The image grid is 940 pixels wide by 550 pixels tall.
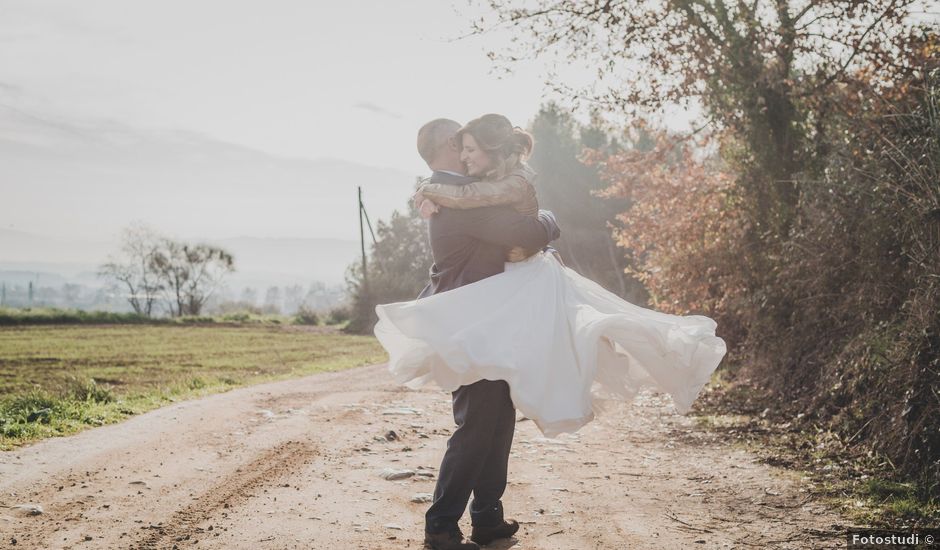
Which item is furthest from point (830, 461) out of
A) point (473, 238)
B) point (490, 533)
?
point (473, 238)

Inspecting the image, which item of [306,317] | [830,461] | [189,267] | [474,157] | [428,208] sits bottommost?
[306,317]

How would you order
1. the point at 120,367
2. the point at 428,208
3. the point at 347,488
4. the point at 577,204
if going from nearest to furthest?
the point at 428,208
the point at 347,488
the point at 120,367
the point at 577,204

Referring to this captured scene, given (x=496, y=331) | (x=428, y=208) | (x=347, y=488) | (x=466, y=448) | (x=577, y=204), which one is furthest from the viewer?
(x=577, y=204)

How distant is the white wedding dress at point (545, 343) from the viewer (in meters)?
3.62

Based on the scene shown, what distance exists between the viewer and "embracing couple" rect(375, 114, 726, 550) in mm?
3670

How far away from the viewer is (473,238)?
4.03 m

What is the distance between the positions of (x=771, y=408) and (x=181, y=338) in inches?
1092

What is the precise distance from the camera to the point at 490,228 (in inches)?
152

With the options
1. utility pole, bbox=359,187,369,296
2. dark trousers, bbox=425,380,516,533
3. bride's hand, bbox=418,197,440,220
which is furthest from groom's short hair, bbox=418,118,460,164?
utility pole, bbox=359,187,369,296

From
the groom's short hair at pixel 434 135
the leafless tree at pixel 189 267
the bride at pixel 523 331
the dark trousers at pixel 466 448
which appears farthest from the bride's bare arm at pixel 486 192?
the leafless tree at pixel 189 267

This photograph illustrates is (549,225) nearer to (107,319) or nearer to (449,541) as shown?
(449,541)

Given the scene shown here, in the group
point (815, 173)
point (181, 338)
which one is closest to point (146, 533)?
Answer: point (815, 173)

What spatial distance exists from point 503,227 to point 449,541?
5.23 ft

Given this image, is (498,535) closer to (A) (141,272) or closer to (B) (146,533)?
(B) (146,533)
